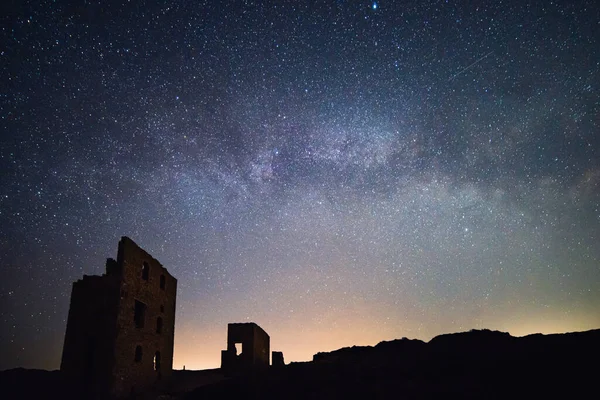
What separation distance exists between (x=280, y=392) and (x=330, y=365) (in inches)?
159

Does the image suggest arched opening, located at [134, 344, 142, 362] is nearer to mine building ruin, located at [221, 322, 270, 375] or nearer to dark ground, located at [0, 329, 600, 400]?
dark ground, located at [0, 329, 600, 400]

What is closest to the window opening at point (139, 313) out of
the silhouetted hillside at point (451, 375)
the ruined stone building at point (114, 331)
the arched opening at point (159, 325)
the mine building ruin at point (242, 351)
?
the ruined stone building at point (114, 331)

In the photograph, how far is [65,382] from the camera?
19.2 meters

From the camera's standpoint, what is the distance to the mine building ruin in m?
26.5

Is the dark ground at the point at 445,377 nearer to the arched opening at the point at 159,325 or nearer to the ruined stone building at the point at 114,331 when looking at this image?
the ruined stone building at the point at 114,331

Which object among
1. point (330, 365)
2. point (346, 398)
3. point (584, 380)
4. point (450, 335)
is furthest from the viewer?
point (450, 335)

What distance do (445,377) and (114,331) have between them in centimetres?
1700

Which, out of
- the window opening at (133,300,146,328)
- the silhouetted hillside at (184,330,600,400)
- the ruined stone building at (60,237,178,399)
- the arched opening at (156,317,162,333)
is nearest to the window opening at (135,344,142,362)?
the ruined stone building at (60,237,178,399)

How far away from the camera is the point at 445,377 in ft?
66.9

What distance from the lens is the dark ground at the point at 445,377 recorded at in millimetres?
18734

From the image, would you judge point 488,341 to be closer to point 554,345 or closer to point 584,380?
point 554,345

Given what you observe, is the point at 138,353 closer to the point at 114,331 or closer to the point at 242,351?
the point at 114,331

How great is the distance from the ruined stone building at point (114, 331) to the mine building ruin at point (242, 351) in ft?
18.2

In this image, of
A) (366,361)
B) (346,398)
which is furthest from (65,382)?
(366,361)
